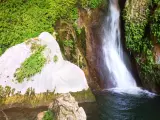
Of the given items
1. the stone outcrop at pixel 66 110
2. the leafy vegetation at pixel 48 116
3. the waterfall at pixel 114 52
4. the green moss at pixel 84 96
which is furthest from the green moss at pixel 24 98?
the waterfall at pixel 114 52

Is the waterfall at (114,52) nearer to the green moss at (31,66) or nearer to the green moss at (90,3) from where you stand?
the green moss at (90,3)

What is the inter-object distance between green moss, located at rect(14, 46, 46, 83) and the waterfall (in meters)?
4.21

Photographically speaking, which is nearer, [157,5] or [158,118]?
[158,118]

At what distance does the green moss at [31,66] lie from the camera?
11.7 metres

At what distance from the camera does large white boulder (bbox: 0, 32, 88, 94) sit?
38.2ft

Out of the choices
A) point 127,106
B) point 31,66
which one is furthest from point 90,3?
point 127,106

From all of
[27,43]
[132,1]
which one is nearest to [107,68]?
[132,1]

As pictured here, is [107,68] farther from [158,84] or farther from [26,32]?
[26,32]

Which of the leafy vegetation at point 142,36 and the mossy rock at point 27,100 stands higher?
the leafy vegetation at point 142,36

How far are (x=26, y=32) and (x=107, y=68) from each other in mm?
4671

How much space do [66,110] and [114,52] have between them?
7478 millimetres

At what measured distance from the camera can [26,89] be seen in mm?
11547

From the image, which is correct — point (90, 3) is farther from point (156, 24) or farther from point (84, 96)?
point (84, 96)

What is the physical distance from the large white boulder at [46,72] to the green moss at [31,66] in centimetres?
14
